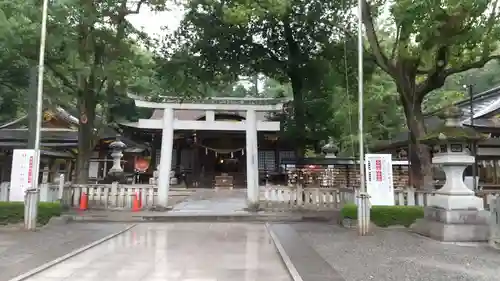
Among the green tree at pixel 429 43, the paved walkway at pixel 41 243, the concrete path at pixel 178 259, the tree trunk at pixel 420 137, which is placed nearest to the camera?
the concrete path at pixel 178 259

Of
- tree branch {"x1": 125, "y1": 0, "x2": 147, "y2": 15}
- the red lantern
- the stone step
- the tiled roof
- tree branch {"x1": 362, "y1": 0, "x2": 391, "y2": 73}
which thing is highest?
tree branch {"x1": 125, "y1": 0, "x2": 147, "y2": 15}

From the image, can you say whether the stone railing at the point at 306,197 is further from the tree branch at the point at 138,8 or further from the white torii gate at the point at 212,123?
the tree branch at the point at 138,8

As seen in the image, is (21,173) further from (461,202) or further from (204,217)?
(461,202)

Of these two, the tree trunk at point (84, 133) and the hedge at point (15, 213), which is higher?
the tree trunk at point (84, 133)

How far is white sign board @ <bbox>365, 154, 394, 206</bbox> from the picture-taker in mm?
11555

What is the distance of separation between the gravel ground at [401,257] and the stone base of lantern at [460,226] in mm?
381

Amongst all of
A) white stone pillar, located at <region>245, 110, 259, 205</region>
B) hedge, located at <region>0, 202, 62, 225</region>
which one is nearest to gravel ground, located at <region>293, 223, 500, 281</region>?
white stone pillar, located at <region>245, 110, 259, 205</region>

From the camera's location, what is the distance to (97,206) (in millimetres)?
15445

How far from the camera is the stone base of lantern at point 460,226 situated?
10.0m

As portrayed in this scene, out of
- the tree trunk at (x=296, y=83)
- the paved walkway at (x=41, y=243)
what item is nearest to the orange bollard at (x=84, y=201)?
the paved walkway at (x=41, y=243)

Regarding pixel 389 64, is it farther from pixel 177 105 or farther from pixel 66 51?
pixel 66 51

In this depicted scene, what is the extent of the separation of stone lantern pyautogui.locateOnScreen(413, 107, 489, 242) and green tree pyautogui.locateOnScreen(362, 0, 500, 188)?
6.97 feet

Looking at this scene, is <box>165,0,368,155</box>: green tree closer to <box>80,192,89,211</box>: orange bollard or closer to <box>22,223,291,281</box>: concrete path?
<box>80,192,89,211</box>: orange bollard

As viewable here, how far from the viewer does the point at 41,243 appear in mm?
9234
